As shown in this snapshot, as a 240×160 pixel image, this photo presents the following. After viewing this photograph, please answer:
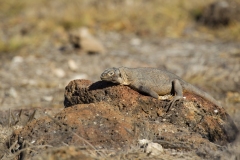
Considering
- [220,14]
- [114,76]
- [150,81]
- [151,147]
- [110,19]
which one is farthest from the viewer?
[110,19]

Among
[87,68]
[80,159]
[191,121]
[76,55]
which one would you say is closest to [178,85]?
[191,121]

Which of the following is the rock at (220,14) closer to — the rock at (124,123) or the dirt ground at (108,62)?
the dirt ground at (108,62)

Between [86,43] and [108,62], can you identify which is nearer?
[108,62]

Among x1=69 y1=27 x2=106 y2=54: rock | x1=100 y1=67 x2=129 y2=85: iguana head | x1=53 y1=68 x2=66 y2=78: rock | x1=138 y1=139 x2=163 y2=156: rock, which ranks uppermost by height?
x1=100 y1=67 x2=129 y2=85: iguana head

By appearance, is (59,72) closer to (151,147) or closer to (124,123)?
(124,123)

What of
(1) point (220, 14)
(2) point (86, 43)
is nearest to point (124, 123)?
(2) point (86, 43)

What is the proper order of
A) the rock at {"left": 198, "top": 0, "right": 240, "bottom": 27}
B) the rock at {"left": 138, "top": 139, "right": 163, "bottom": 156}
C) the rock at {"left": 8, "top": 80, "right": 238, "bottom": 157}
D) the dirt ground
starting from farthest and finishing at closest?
the rock at {"left": 198, "top": 0, "right": 240, "bottom": 27}, the dirt ground, the rock at {"left": 8, "top": 80, "right": 238, "bottom": 157}, the rock at {"left": 138, "top": 139, "right": 163, "bottom": 156}

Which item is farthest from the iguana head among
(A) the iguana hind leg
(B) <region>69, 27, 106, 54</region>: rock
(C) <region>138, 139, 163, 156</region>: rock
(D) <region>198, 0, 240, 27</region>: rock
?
(D) <region>198, 0, 240, 27</region>: rock

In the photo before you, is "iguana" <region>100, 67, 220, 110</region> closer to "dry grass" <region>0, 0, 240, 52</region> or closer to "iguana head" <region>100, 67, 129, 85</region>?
"iguana head" <region>100, 67, 129, 85</region>

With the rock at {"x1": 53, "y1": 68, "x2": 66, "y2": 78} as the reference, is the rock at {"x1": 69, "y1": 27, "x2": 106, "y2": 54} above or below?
above
